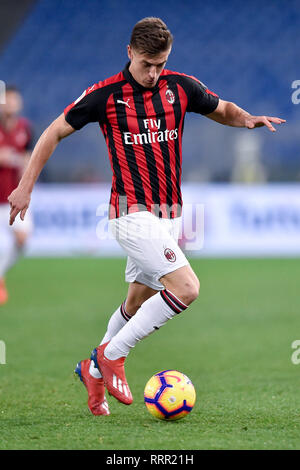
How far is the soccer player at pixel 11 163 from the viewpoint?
30.8 ft

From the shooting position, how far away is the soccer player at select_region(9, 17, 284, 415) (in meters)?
4.21

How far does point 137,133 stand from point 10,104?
198 inches

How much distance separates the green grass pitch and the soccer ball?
55 millimetres

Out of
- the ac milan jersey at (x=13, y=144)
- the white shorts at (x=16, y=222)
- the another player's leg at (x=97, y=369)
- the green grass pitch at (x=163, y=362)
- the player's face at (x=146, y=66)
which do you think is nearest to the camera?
the green grass pitch at (x=163, y=362)

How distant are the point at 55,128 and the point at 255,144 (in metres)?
13.8

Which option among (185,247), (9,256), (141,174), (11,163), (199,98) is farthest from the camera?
(185,247)

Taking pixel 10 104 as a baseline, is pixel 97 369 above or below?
below

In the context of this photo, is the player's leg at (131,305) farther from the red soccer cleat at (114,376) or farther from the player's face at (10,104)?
the player's face at (10,104)

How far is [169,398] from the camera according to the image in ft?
13.4

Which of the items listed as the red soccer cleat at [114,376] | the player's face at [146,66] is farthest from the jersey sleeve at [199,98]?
the red soccer cleat at [114,376]

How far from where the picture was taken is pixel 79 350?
22.0 feet

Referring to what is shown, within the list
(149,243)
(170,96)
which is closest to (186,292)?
(149,243)

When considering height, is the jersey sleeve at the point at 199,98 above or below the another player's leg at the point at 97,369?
above

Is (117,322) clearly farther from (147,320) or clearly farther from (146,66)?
(146,66)
